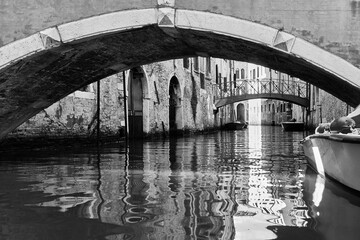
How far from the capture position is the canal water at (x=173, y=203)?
10.3 ft

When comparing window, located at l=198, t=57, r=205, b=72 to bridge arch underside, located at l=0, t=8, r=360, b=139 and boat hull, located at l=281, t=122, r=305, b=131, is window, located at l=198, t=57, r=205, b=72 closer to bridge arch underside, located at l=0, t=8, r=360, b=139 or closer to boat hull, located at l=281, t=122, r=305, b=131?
boat hull, located at l=281, t=122, r=305, b=131

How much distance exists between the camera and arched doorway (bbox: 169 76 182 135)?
18.9 m

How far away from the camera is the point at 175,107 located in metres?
19.1

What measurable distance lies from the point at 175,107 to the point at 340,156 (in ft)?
48.0

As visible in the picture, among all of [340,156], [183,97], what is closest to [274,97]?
[183,97]

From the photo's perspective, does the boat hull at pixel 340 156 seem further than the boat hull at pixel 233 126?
No

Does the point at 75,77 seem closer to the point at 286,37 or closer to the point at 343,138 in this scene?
the point at 286,37

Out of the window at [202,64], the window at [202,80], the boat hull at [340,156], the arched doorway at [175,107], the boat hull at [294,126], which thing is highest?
the window at [202,64]

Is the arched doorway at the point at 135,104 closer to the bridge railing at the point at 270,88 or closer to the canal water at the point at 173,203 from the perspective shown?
the bridge railing at the point at 270,88

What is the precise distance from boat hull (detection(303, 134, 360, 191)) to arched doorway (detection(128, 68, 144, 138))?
938 cm

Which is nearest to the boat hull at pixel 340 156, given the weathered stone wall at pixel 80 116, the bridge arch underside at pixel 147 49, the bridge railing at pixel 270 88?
the bridge arch underside at pixel 147 49

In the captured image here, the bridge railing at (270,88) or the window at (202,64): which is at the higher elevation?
the window at (202,64)

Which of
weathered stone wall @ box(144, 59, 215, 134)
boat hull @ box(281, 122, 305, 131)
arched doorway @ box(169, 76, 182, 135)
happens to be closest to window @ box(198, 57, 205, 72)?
weathered stone wall @ box(144, 59, 215, 134)

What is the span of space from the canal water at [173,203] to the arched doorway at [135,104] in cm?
777
